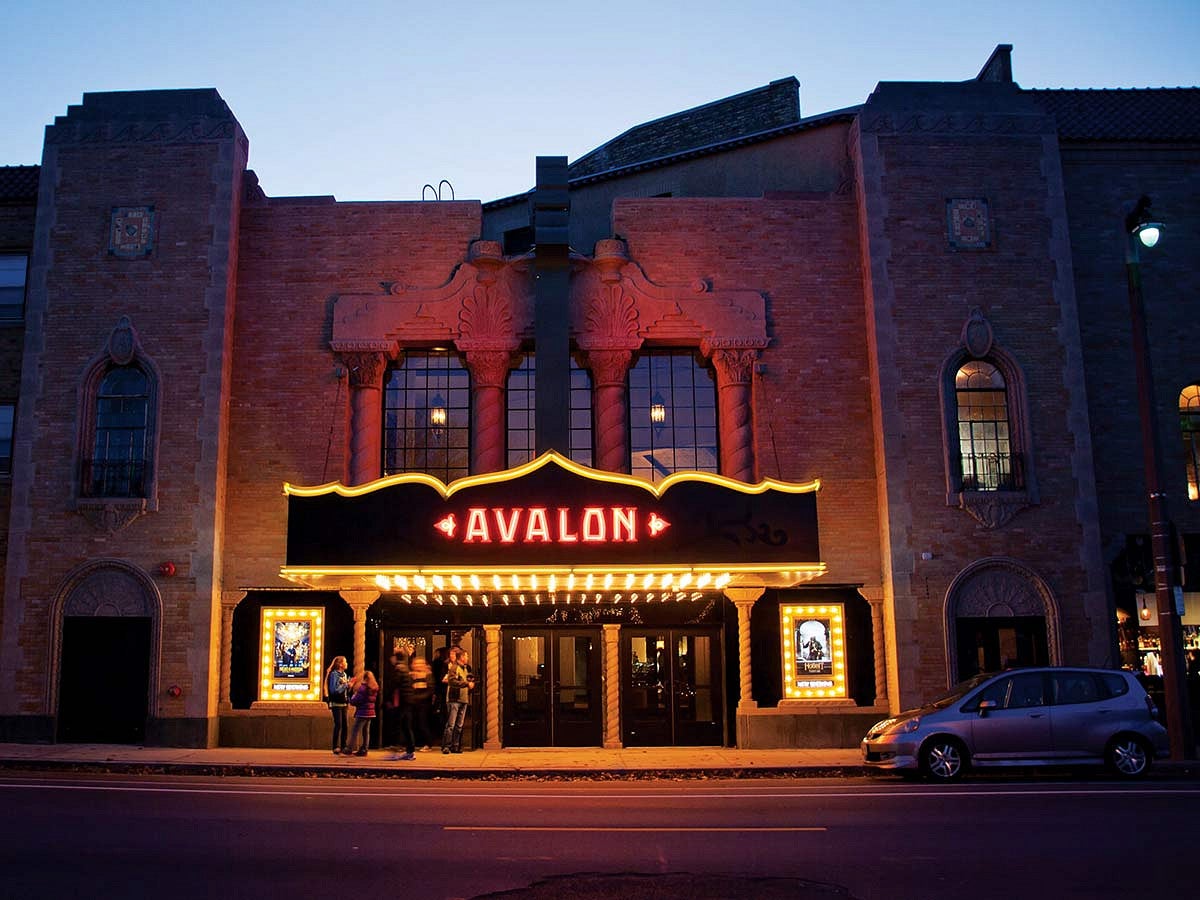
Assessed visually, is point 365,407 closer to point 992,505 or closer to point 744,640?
point 744,640

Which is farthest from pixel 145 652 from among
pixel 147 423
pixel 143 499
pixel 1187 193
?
pixel 1187 193

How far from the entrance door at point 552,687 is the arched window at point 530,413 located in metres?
3.84

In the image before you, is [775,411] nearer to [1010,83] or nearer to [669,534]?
[669,534]

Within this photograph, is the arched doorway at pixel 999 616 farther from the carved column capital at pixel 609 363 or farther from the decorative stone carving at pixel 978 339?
the carved column capital at pixel 609 363

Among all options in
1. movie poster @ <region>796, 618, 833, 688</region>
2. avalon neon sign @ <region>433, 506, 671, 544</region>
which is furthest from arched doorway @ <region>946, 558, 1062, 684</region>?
avalon neon sign @ <region>433, 506, 671, 544</region>

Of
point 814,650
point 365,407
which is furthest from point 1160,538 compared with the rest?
point 365,407

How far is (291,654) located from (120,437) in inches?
220

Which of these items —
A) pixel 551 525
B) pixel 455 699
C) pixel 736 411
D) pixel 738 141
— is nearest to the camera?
pixel 551 525

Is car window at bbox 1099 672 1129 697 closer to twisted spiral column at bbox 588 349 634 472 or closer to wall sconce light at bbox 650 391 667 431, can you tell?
twisted spiral column at bbox 588 349 634 472

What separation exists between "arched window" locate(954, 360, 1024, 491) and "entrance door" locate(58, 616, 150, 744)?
54.1 feet

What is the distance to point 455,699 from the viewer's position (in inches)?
779

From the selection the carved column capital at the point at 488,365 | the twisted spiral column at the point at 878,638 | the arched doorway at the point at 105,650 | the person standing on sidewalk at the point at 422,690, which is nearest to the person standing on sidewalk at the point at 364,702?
the person standing on sidewalk at the point at 422,690

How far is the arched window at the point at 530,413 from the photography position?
2288 cm

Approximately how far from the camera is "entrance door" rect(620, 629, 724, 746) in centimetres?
2091
